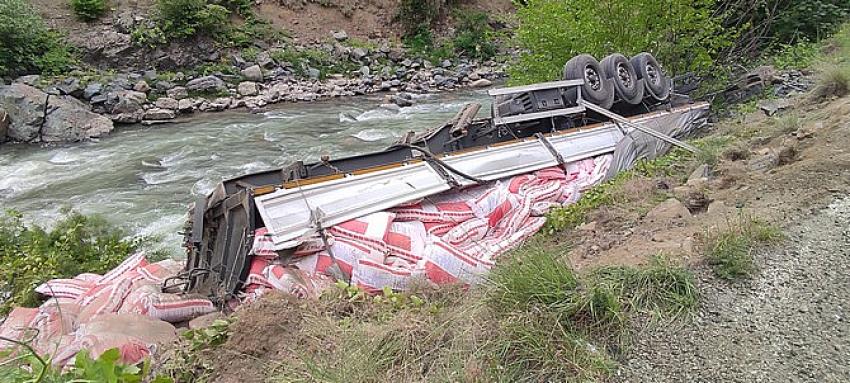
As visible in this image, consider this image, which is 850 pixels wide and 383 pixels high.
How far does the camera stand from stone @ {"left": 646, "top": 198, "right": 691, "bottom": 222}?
12.7 feet

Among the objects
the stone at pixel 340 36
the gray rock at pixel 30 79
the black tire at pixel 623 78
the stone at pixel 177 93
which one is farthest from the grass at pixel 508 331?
the stone at pixel 340 36

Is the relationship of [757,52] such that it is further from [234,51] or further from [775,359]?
[234,51]

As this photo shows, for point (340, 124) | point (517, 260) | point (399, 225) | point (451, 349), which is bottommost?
point (340, 124)

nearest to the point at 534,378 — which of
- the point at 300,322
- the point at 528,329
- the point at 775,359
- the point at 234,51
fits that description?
the point at 528,329

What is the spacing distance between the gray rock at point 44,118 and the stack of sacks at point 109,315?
394 inches

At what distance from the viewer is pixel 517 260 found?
2.74 metres

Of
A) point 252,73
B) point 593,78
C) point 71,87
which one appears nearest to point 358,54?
point 252,73

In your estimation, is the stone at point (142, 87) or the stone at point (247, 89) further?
the stone at point (247, 89)

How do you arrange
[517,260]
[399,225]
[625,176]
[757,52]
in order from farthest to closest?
[757,52] < [625,176] < [399,225] < [517,260]

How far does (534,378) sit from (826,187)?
105 inches

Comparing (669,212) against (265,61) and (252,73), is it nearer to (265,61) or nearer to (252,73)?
(252,73)

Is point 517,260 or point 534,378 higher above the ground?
point 517,260

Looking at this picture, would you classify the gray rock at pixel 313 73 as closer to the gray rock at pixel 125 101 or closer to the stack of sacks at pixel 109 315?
the gray rock at pixel 125 101

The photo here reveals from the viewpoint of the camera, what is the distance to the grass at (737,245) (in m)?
2.67
